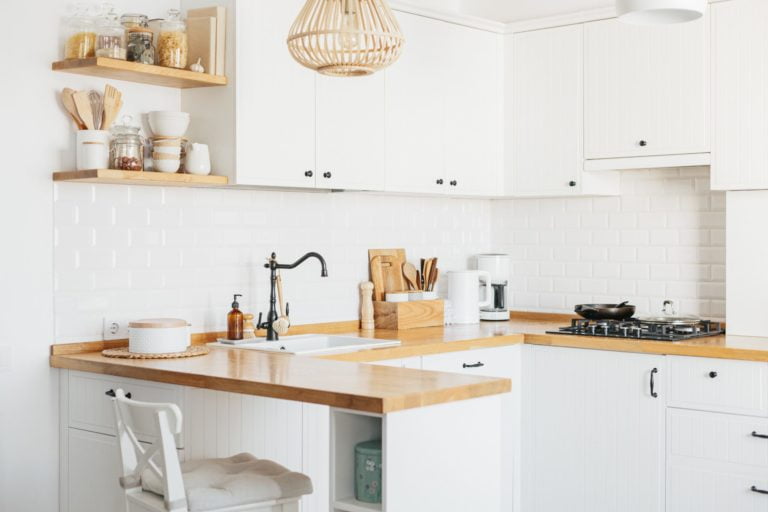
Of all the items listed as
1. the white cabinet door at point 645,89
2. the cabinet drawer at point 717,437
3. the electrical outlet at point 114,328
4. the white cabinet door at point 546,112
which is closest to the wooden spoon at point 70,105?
the electrical outlet at point 114,328

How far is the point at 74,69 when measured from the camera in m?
3.66

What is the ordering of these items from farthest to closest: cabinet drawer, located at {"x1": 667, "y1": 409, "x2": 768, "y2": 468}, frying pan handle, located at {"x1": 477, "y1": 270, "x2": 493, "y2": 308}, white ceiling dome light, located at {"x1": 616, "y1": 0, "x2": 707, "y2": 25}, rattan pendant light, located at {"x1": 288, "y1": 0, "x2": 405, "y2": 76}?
frying pan handle, located at {"x1": 477, "y1": 270, "x2": 493, "y2": 308} < cabinet drawer, located at {"x1": 667, "y1": 409, "x2": 768, "y2": 468} < white ceiling dome light, located at {"x1": 616, "y1": 0, "x2": 707, "y2": 25} < rattan pendant light, located at {"x1": 288, "y1": 0, "x2": 405, "y2": 76}

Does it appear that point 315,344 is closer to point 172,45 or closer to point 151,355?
point 151,355

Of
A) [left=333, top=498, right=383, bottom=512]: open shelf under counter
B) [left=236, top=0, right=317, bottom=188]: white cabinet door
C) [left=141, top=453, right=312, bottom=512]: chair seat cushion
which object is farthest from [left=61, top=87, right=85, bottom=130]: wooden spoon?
[left=333, top=498, right=383, bottom=512]: open shelf under counter

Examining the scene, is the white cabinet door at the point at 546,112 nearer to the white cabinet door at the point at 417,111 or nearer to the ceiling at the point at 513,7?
the ceiling at the point at 513,7

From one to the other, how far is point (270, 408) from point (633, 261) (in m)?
2.40

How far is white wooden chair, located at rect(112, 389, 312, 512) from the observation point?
107 inches

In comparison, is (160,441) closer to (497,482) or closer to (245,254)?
(497,482)

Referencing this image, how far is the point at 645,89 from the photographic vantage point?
4.70m

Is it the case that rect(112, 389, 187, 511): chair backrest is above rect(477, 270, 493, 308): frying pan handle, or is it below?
below

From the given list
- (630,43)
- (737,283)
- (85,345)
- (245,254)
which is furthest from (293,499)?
(630,43)

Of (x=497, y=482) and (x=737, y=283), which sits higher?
(x=737, y=283)

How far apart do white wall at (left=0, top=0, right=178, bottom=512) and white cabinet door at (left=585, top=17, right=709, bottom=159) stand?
97.0 inches

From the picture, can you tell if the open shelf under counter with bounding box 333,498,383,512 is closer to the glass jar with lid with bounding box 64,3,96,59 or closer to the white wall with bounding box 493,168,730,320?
the glass jar with lid with bounding box 64,3,96,59
